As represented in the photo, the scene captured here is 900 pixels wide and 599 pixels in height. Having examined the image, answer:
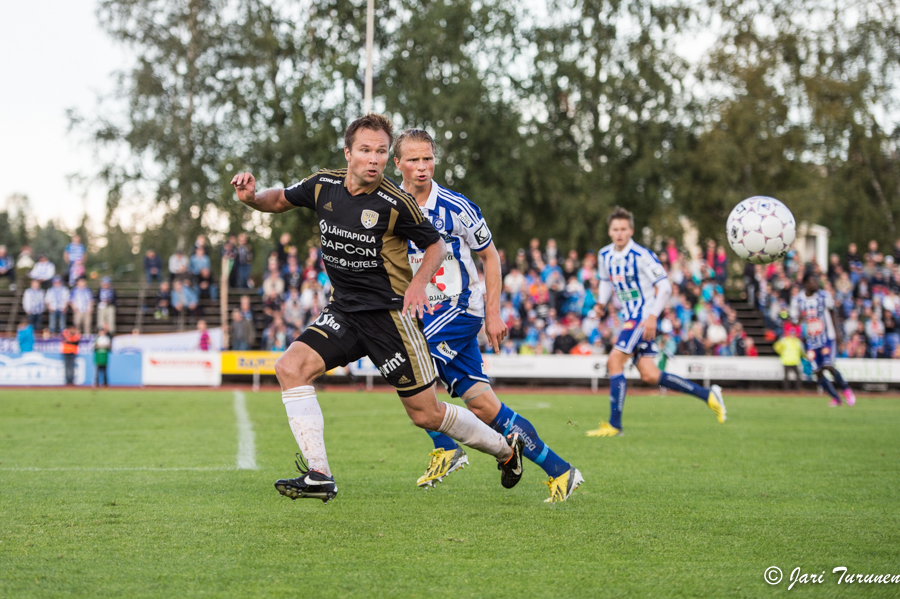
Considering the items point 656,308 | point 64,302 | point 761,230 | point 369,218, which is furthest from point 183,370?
point 369,218

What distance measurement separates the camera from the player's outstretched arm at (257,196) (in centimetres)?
499

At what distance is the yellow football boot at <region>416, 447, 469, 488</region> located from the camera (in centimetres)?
609

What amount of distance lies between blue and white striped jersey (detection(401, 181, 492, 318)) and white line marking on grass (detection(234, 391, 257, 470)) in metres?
2.28

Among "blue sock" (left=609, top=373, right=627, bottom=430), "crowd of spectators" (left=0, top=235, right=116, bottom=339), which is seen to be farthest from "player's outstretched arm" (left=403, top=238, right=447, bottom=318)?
"crowd of spectators" (left=0, top=235, right=116, bottom=339)

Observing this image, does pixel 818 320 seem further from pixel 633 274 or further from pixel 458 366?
pixel 458 366

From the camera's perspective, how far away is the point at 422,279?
500cm

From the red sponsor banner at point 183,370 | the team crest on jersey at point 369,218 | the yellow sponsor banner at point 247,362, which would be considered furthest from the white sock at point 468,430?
the red sponsor banner at point 183,370

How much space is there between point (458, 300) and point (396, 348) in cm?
118

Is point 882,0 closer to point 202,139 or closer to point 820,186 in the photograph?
point 820,186

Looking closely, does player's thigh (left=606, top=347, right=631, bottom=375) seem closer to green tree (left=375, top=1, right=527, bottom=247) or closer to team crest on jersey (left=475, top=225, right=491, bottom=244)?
team crest on jersey (left=475, top=225, right=491, bottom=244)

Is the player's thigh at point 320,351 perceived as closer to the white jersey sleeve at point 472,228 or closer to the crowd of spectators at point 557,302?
the white jersey sleeve at point 472,228

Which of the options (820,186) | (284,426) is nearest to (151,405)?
(284,426)

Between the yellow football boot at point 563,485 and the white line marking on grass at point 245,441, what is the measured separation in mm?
2680

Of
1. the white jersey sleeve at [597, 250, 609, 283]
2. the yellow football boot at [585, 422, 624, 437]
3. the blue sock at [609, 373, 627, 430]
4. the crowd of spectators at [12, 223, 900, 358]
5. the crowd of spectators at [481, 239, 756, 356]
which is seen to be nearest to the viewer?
the yellow football boot at [585, 422, 624, 437]
